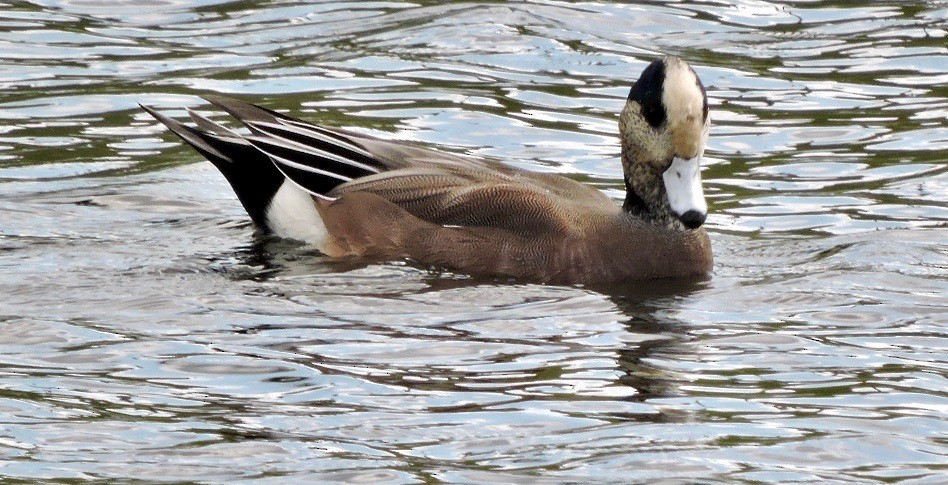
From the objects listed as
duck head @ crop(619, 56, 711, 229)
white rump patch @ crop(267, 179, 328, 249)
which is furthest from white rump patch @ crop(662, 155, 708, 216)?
white rump patch @ crop(267, 179, 328, 249)

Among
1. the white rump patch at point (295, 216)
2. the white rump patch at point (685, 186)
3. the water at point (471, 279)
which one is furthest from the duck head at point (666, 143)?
the white rump patch at point (295, 216)

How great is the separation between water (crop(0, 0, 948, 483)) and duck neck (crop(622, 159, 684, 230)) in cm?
35

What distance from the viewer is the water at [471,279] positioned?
5.74m

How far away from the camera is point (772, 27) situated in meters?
12.9

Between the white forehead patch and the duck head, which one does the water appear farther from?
the white forehead patch

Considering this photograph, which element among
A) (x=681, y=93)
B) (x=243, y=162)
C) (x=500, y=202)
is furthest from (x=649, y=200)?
(x=243, y=162)

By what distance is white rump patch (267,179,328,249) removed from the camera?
8.76 m

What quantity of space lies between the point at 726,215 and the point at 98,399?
167 inches

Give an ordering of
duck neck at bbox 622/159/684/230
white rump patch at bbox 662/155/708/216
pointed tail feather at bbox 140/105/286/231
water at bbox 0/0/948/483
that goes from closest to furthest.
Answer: water at bbox 0/0/948/483 < white rump patch at bbox 662/155/708/216 < duck neck at bbox 622/159/684/230 < pointed tail feather at bbox 140/105/286/231

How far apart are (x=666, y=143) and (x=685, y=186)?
21 centimetres

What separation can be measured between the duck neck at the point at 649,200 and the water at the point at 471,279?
0.35 metres

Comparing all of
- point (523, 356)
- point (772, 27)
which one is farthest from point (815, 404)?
point (772, 27)

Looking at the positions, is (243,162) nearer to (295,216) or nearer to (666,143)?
(295,216)

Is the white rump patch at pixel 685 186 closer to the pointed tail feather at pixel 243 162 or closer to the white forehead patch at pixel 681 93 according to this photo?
the white forehead patch at pixel 681 93
